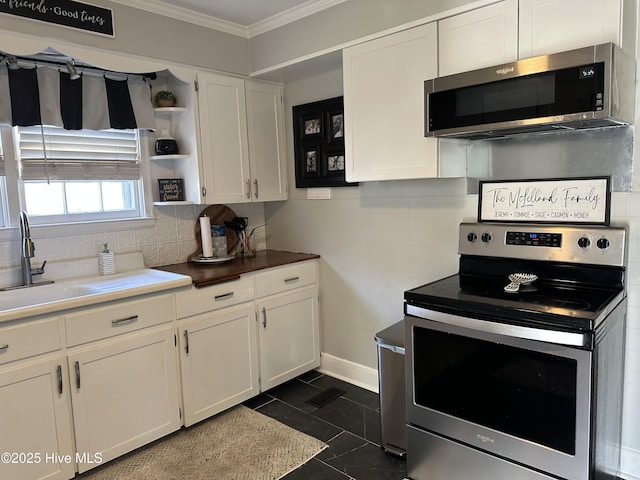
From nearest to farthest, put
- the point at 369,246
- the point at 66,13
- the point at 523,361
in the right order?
the point at 523,361 → the point at 66,13 → the point at 369,246

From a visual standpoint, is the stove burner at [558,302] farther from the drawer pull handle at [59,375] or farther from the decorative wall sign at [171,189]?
the decorative wall sign at [171,189]

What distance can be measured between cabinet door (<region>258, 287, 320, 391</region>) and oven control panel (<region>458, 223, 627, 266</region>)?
120 cm

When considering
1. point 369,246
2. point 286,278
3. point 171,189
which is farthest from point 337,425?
point 171,189

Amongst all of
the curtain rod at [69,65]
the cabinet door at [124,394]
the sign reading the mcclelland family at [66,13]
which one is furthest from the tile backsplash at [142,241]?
the sign reading the mcclelland family at [66,13]

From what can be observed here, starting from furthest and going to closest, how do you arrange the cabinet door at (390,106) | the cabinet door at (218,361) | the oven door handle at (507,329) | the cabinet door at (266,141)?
the cabinet door at (266,141) < the cabinet door at (218,361) < the cabinet door at (390,106) < the oven door handle at (507,329)

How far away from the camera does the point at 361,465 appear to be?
221 centimetres

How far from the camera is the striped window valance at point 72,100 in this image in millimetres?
2279

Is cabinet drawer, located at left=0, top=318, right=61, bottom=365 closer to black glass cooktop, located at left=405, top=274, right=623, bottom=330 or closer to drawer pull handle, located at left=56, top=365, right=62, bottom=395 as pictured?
drawer pull handle, located at left=56, top=365, right=62, bottom=395

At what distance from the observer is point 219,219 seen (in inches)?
127

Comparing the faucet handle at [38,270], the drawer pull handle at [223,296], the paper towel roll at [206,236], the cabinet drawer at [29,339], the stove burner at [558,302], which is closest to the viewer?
the stove burner at [558,302]

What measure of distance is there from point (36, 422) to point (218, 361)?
0.92 metres

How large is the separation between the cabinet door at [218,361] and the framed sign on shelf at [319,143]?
0.98 metres

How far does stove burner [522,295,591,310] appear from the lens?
5.41ft

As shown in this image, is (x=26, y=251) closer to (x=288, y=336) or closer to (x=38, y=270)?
(x=38, y=270)
